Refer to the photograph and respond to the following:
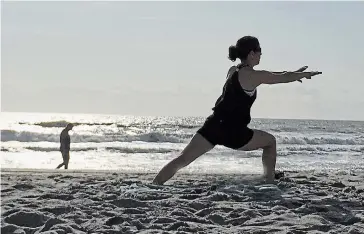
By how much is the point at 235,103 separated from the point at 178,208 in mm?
1328

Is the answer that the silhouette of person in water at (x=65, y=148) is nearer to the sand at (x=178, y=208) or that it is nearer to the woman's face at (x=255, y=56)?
the sand at (x=178, y=208)

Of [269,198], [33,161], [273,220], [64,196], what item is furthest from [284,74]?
[33,161]

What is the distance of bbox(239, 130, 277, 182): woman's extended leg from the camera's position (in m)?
4.74

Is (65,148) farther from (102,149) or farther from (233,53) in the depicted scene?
(102,149)

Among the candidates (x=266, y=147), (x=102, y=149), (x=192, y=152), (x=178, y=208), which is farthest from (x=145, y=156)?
(x=178, y=208)

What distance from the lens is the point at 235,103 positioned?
4.50 metres

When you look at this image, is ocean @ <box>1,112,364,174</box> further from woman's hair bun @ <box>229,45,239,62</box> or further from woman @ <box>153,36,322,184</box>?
woman's hair bun @ <box>229,45,239,62</box>

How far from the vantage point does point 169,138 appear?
28703 millimetres

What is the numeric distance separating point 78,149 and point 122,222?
57.0 ft

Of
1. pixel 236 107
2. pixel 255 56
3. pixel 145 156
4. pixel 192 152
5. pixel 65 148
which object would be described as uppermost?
pixel 255 56

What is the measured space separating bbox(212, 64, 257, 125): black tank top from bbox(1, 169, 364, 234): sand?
70 cm

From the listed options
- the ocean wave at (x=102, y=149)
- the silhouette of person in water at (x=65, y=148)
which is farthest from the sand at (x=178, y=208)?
the ocean wave at (x=102, y=149)

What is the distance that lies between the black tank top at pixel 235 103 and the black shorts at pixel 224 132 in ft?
0.10

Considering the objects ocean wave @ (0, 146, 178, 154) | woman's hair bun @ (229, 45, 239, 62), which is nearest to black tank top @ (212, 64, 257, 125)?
woman's hair bun @ (229, 45, 239, 62)
